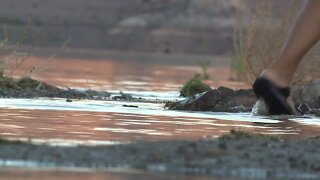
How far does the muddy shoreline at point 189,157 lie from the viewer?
5953 mm

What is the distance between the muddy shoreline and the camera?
595 centimetres

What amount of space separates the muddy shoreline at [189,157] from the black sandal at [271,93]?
4.45 ft

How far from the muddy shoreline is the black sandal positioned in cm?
136

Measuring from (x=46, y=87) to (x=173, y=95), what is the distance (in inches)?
84.8

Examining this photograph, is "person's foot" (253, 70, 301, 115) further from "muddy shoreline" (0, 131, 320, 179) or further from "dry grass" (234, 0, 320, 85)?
"dry grass" (234, 0, 320, 85)

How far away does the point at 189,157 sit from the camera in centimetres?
623

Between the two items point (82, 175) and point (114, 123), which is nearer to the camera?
point (82, 175)

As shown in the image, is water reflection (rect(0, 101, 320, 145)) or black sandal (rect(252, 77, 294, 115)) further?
black sandal (rect(252, 77, 294, 115))

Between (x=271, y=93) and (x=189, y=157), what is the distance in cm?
210

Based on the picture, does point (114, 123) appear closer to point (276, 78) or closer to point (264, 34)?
point (276, 78)

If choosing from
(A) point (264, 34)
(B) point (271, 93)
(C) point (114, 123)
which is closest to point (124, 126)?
(C) point (114, 123)

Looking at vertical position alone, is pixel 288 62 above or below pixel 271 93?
above

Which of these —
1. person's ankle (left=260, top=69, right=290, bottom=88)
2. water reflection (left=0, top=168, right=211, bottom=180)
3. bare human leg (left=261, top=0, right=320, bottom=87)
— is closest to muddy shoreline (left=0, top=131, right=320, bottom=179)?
water reflection (left=0, top=168, right=211, bottom=180)

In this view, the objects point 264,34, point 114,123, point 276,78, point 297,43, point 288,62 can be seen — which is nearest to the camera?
point 297,43
